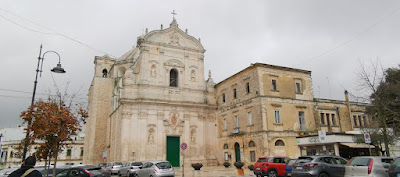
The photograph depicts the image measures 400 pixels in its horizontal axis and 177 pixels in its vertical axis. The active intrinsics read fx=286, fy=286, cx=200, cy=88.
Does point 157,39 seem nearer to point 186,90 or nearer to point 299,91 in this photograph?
point 186,90

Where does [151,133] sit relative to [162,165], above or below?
above

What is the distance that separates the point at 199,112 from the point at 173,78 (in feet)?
17.4

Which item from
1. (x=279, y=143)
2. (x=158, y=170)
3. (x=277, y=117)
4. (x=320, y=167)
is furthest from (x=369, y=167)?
(x=277, y=117)

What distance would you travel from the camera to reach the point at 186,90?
34.7m

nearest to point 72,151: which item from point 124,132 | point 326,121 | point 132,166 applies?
point 124,132

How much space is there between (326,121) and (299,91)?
4.08 m

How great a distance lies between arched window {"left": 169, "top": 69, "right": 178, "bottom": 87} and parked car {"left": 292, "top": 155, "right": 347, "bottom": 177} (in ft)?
74.8

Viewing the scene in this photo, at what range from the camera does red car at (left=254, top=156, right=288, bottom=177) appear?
58.1 feet

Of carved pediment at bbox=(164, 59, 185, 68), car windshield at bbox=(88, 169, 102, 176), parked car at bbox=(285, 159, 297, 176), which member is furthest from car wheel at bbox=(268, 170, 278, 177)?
carved pediment at bbox=(164, 59, 185, 68)

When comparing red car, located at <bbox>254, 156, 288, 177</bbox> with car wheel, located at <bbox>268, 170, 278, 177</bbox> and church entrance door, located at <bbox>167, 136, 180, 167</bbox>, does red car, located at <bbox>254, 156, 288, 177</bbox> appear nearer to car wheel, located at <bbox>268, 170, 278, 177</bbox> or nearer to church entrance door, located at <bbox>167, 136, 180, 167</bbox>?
car wheel, located at <bbox>268, 170, 278, 177</bbox>

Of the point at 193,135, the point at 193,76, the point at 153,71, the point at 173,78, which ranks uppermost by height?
the point at 153,71

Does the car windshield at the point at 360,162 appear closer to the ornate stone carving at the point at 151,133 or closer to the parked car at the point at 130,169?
the parked car at the point at 130,169

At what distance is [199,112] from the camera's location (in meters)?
34.6

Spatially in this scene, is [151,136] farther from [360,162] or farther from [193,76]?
[360,162]
